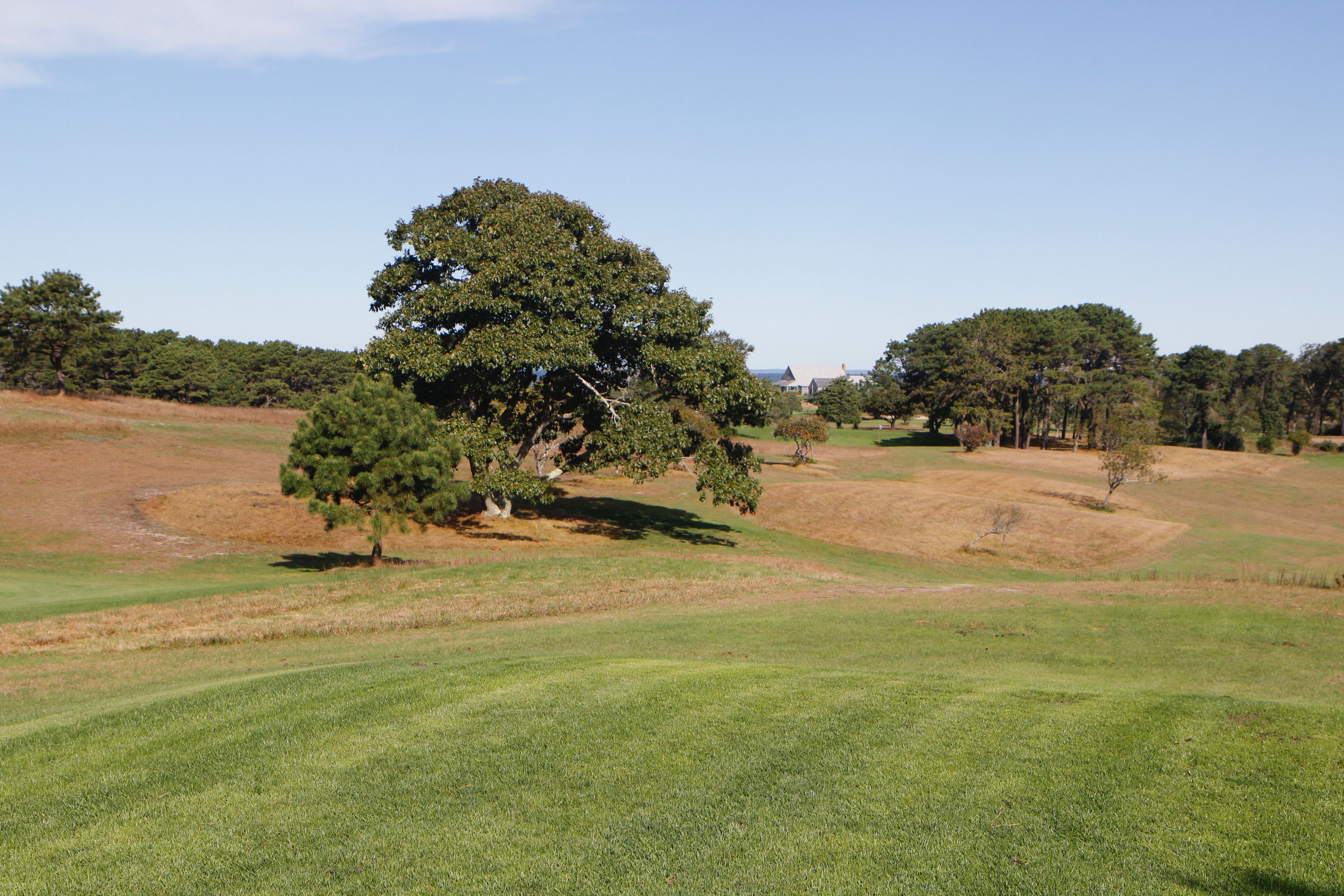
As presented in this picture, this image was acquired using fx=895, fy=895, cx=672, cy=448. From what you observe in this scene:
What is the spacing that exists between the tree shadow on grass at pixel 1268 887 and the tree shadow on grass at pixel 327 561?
31.3 metres

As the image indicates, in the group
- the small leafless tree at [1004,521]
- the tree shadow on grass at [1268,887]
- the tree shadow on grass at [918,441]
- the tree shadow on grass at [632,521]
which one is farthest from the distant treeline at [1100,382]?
the tree shadow on grass at [1268,887]

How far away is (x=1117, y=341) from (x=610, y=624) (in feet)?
366

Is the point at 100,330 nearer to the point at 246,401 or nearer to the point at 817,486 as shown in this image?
the point at 246,401

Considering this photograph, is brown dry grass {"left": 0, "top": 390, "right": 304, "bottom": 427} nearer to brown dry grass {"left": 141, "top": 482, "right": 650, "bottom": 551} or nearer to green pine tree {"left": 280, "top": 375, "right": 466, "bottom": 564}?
brown dry grass {"left": 141, "top": 482, "right": 650, "bottom": 551}

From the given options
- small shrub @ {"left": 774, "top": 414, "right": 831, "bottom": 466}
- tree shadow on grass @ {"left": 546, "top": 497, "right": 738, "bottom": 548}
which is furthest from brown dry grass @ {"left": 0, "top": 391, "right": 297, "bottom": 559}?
small shrub @ {"left": 774, "top": 414, "right": 831, "bottom": 466}

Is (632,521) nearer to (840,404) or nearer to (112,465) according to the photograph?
(112,465)

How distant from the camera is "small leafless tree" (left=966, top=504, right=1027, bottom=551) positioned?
1859 inches

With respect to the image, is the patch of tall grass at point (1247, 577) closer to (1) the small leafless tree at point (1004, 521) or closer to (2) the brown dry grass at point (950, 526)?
(2) the brown dry grass at point (950, 526)

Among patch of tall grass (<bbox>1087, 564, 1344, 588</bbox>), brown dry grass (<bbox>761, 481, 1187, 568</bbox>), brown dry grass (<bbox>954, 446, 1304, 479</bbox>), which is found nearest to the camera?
patch of tall grass (<bbox>1087, 564, 1344, 588</bbox>)

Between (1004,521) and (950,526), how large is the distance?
4.26 meters

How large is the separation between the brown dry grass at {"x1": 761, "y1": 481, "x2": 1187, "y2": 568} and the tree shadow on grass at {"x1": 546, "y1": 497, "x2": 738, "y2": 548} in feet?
18.9

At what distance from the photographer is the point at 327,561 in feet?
120

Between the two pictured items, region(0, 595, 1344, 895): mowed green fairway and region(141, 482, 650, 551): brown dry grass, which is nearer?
region(0, 595, 1344, 895): mowed green fairway

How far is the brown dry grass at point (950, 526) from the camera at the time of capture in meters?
46.2
